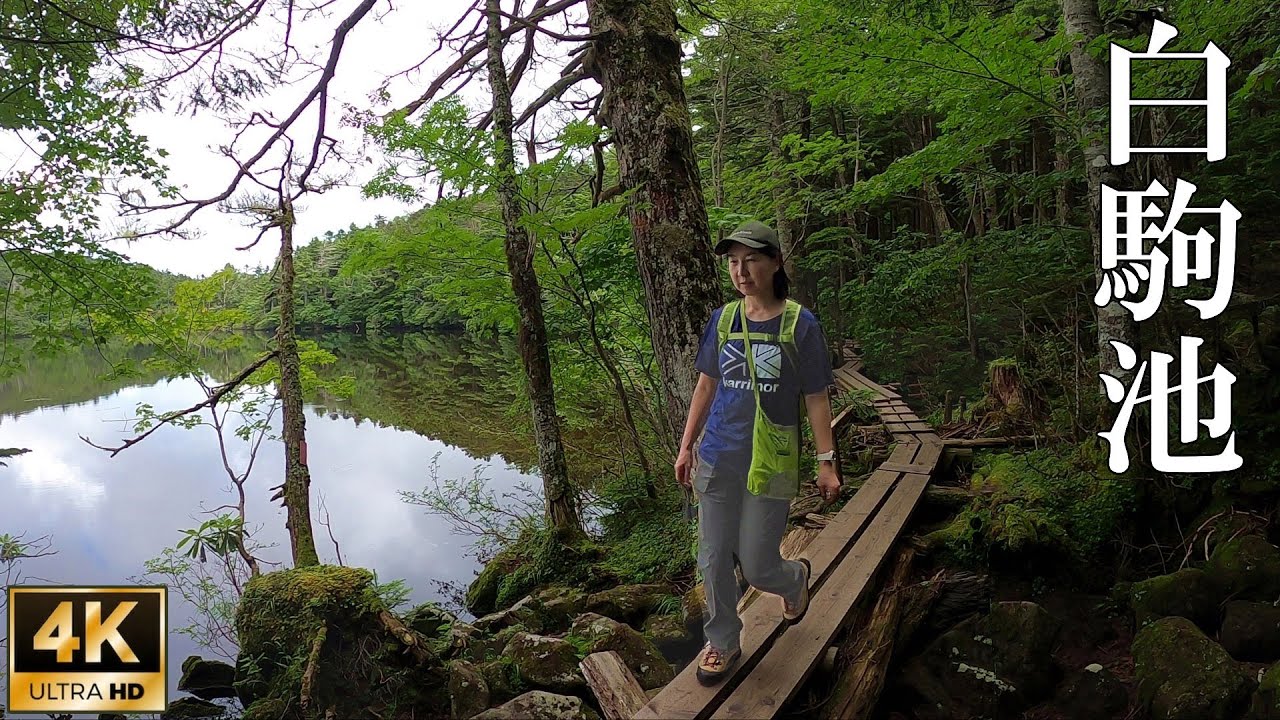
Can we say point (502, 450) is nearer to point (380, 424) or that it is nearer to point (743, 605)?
point (380, 424)

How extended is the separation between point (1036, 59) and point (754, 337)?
508 cm

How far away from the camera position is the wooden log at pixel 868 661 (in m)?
3.10

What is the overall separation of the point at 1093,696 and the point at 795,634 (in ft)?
5.01

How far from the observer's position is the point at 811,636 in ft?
10.5

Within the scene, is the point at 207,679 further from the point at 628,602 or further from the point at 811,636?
the point at 811,636

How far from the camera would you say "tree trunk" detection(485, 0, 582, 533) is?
20.7 ft

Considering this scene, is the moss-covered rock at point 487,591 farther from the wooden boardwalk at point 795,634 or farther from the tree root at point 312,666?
the wooden boardwalk at point 795,634

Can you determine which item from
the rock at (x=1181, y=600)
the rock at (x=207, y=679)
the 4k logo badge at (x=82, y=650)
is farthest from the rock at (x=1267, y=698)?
the rock at (x=207, y=679)

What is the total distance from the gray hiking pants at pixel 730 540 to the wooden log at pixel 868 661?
2.15ft

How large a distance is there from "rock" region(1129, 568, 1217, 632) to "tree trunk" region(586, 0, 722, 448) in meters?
2.89

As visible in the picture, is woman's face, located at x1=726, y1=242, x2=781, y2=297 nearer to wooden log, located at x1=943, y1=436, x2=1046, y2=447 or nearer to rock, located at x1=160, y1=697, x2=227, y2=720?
wooden log, located at x1=943, y1=436, x2=1046, y2=447

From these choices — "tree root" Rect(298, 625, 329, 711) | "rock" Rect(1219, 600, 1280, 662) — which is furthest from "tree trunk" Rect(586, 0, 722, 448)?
"rock" Rect(1219, 600, 1280, 662)

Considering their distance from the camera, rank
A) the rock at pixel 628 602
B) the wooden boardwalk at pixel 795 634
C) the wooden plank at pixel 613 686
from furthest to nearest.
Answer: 1. the rock at pixel 628 602
2. the wooden plank at pixel 613 686
3. the wooden boardwalk at pixel 795 634

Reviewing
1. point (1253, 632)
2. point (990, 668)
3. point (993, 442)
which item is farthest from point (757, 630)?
point (993, 442)
